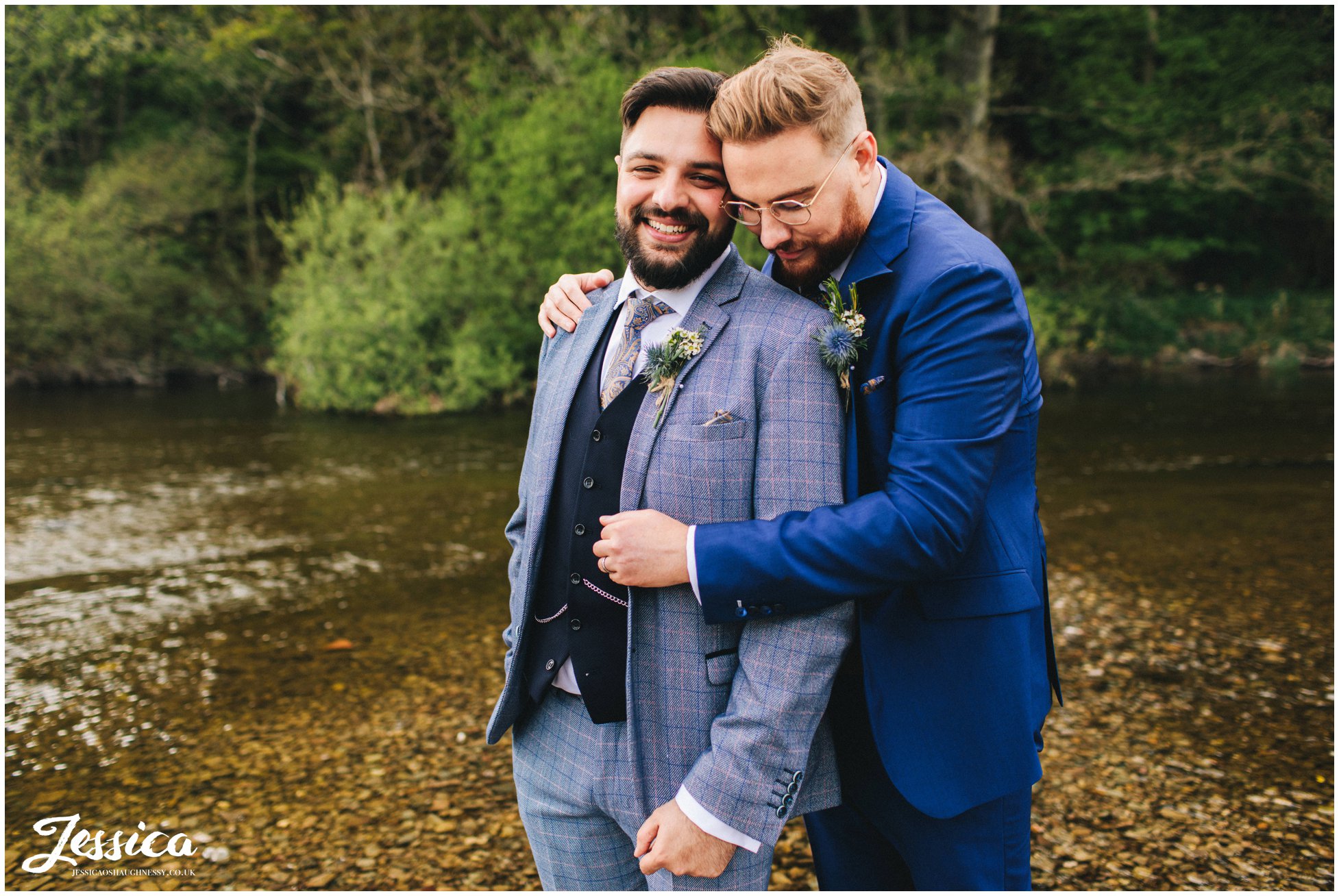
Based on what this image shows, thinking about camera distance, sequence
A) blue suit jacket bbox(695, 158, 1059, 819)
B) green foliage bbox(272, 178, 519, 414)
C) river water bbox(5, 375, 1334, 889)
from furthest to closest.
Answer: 1. green foliage bbox(272, 178, 519, 414)
2. river water bbox(5, 375, 1334, 889)
3. blue suit jacket bbox(695, 158, 1059, 819)

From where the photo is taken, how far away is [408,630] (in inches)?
250

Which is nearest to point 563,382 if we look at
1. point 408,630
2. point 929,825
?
point 929,825

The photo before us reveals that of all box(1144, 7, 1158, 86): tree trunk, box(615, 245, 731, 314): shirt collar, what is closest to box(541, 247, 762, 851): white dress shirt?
box(615, 245, 731, 314): shirt collar

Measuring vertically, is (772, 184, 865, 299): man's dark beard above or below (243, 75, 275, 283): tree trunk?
below

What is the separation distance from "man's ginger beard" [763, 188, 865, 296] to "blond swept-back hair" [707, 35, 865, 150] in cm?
15

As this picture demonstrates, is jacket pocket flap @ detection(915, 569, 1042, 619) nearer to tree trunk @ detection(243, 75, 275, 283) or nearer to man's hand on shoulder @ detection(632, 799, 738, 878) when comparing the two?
man's hand on shoulder @ detection(632, 799, 738, 878)

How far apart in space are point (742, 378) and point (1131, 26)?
30.3 metres

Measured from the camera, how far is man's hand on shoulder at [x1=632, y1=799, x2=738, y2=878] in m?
1.85

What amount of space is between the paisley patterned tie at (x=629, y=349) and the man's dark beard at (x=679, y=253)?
6 centimetres

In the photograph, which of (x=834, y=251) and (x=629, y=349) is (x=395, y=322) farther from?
(x=834, y=251)

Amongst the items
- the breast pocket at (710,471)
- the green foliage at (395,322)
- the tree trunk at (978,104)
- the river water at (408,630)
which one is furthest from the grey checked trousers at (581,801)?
the tree trunk at (978,104)

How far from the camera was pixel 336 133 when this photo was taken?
96.1 ft

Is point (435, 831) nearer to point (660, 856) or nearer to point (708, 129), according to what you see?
point (660, 856)

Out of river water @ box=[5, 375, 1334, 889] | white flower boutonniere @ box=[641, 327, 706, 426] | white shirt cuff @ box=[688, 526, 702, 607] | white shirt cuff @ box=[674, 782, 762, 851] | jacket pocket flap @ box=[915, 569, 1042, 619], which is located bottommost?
river water @ box=[5, 375, 1334, 889]
